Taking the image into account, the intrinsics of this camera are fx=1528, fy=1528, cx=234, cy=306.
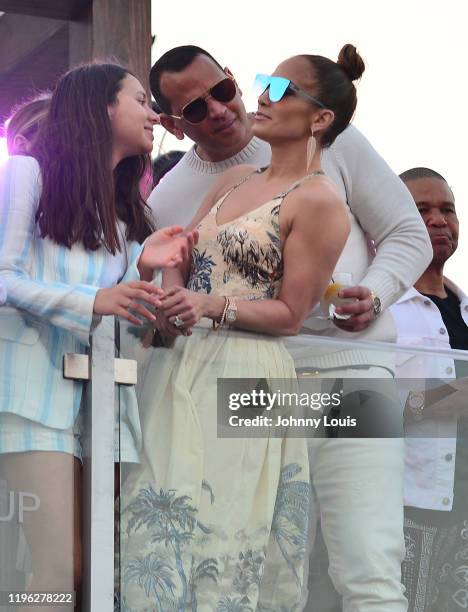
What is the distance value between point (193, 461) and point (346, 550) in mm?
462

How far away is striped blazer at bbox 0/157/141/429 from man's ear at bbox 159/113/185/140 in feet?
3.21

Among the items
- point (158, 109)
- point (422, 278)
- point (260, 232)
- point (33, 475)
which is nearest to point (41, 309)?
point (33, 475)

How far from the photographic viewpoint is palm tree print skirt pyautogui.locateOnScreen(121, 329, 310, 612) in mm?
3564

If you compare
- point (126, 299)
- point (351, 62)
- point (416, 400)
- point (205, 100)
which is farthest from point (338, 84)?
point (126, 299)

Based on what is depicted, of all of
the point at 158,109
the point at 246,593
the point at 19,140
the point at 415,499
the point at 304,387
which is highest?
the point at 158,109

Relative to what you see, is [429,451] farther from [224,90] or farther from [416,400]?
[224,90]

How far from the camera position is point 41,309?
351cm

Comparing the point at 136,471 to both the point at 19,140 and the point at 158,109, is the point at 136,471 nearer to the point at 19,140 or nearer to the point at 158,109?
the point at 19,140

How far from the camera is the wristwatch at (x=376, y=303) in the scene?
4109mm

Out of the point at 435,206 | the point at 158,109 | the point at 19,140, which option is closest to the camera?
the point at 19,140

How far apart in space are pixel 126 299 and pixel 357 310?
2.55 feet

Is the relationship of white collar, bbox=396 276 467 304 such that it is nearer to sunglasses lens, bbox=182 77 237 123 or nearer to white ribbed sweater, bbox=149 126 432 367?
white ribbed sweater, bbox=149 126 432 367

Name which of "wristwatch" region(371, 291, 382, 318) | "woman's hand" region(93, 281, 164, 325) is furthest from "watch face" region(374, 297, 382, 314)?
"woman's hand" region(93, 281, 164, 325)

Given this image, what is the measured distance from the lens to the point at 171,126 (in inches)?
181
